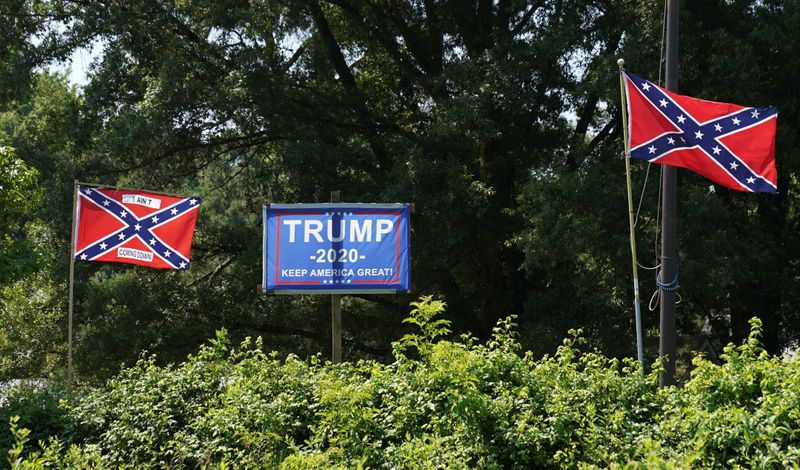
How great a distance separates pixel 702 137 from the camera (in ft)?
37.6

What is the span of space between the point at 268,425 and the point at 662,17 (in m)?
12.8

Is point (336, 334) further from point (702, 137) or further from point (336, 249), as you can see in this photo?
point (702, 137)

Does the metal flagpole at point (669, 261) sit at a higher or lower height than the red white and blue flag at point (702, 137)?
lower

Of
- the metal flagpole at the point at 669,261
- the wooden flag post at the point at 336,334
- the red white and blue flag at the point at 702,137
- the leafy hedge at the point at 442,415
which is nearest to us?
the leafy hedge at the point at 442,415

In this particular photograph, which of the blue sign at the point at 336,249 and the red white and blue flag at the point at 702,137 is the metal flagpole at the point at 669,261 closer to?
the red white and blue flag at the point at 702,137

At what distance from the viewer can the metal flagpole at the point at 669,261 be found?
11.0 m

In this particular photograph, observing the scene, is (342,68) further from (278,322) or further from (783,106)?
(783,106)

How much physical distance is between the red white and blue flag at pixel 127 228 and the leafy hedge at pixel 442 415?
4128 millimetres

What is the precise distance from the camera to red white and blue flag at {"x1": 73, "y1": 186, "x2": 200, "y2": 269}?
1390cm

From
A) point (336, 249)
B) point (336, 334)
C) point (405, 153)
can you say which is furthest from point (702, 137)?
point (405, 153)

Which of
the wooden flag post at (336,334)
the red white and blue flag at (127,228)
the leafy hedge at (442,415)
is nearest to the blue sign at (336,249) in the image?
the wooden flag post at (336,334)

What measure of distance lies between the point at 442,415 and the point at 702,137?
5.29 m

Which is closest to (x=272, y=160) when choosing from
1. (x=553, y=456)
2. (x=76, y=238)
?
(x=76, y=238)

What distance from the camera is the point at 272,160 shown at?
74.9 ft
